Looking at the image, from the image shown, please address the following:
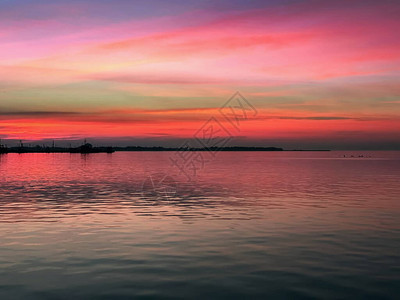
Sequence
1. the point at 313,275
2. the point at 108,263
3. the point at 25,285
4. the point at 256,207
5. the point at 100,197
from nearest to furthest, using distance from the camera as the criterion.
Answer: the point at 25,285 → the point at 313,275 → the point at 108,263 → the point at 256,207 → the point at 100,197

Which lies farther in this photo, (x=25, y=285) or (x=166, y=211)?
(x=166, y=211)

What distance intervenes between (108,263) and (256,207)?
2274cm

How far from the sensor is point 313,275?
18.5 m

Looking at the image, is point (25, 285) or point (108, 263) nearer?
point (25, 285)

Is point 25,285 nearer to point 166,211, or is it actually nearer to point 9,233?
point 9,233

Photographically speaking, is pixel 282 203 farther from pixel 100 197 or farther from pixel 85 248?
pixel 85 248

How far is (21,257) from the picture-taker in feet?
70.6

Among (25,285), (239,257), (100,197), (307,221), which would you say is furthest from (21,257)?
(100,197)

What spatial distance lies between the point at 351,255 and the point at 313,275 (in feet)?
15.6

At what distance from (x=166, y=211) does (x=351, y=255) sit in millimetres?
19194

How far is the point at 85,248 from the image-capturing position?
2362 cm

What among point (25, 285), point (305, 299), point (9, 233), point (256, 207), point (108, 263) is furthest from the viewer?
point (256, 207)

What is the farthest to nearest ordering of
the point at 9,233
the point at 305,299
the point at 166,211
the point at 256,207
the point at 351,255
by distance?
the point at 256,207, the point at 166,211, the point at 9,233, the point at 351,255, the point at 305,299

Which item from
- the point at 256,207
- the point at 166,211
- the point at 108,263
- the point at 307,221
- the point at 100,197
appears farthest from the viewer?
the point at 100,197
